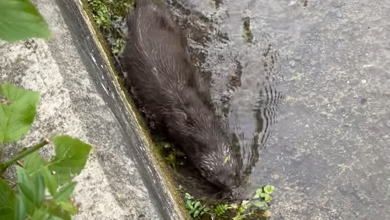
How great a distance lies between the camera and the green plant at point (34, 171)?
2.88 ft

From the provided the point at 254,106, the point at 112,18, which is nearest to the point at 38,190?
the point at 254,106

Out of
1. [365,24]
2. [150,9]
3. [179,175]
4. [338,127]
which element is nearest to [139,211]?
[179,175]

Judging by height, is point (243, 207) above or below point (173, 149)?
below

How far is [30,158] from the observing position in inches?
41.7

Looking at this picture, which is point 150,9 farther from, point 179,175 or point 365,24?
point 365,24

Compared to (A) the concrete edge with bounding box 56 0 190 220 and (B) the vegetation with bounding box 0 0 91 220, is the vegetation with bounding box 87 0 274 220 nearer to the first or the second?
(A) the concrete edge with bounding box 56 0 190 220

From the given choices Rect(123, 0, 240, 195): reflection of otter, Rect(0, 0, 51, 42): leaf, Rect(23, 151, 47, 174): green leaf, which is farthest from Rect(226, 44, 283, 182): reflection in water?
Rect(0, 0, 51, 42): leaf

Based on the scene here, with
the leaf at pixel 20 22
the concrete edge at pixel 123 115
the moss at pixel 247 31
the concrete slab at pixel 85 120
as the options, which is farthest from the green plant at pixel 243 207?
the leaf at pixel 20 22

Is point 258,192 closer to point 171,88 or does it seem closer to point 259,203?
point 259,203

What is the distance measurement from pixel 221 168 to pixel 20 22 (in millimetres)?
2985

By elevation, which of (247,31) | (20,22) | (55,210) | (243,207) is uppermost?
(20,22)

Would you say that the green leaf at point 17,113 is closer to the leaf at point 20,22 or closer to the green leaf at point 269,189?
the leaf at point 20,22

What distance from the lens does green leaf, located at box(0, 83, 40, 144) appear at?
1.05 metres

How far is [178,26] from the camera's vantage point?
4207mm
